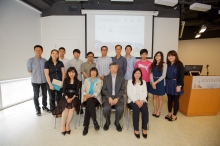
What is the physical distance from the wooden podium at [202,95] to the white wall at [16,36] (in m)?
5.15

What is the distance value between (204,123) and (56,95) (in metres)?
3.67

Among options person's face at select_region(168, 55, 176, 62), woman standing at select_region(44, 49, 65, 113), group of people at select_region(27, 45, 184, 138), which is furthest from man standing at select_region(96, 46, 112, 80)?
person's face at select_region(168, 55, 176, 62)

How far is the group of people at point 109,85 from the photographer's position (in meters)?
2.48

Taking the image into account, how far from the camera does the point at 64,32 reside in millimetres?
4699

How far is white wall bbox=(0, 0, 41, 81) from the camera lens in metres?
3.51

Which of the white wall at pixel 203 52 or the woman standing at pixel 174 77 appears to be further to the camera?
the white wall at pixel 203 52

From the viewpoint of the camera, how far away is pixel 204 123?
2.82 m

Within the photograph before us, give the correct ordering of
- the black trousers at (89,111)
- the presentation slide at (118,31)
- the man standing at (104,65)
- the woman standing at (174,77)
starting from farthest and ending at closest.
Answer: the presentation slide at (118,31) → the man standing at (104,65) → the woman standing at (174,77) → the black trousers at (89,111)

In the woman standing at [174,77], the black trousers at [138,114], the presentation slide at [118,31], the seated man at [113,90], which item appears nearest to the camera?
the black trousers at [138,114]

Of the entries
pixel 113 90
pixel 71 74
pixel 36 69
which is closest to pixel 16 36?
pixel 36 69

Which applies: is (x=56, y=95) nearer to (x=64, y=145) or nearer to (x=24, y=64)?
(x=64, y=145)

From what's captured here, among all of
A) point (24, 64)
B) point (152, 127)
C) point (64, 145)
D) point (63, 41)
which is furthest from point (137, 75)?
point (24, 64)

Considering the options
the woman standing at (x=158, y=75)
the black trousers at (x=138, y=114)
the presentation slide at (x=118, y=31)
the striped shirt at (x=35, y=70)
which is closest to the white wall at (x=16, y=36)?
the striped shirt at (x=35, y=70)

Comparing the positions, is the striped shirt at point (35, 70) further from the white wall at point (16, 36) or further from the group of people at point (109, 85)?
the white wall at point (16, 36)
